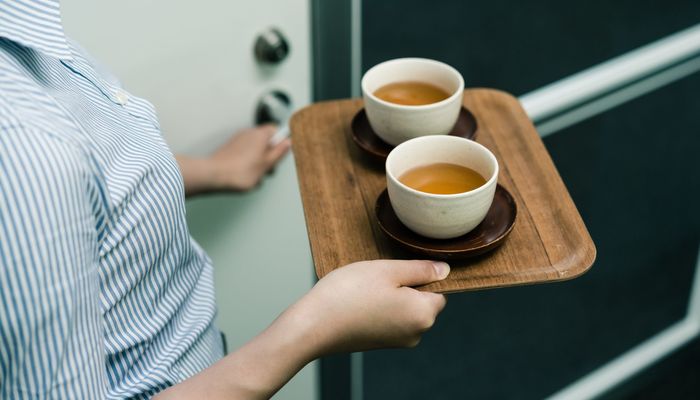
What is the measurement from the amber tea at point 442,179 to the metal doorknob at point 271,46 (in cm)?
41

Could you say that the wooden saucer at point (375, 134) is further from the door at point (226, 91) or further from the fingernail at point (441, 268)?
the door at point (226, 91)

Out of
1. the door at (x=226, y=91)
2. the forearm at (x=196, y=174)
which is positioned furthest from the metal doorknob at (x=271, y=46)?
the forearm at (x=196, y=174)

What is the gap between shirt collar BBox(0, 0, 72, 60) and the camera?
55 cm

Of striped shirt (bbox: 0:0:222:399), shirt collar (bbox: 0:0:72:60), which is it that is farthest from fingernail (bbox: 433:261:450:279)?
shirt collar (bbox: 0:0:72:60)

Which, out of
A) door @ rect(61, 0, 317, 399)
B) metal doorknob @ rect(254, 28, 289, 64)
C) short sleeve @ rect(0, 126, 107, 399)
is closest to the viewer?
short sleeve @ rect(0, 126, 107, 399)

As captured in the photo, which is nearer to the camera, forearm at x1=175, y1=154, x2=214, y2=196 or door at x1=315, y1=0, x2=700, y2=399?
forearm at x1=175, y1=154, x2=214, y2=196

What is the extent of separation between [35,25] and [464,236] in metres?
0.37

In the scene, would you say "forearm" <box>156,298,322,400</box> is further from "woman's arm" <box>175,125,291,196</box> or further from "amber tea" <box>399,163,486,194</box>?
"woman's arm" <box>175,125,291,196</box>

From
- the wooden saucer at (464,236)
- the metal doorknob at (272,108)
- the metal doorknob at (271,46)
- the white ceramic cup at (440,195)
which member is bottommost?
the metal doorknob at (272,108)

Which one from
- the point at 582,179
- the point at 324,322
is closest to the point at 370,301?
the point at 324,322

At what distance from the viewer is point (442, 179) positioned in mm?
679

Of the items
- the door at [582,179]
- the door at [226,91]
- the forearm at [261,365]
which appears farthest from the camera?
the door at [582,179]

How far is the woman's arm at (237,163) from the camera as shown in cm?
99

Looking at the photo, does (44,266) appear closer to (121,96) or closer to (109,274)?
(109,274)
